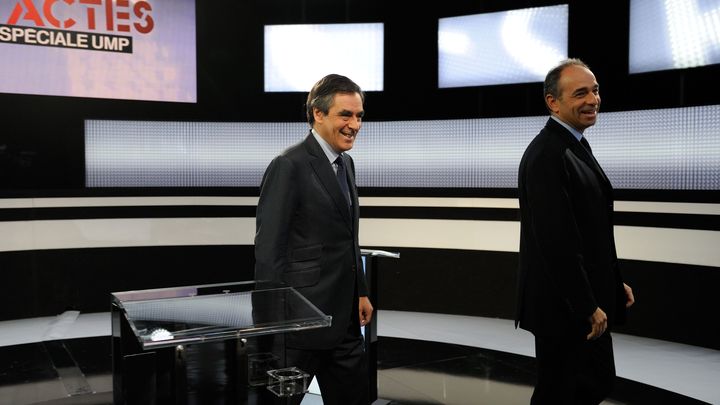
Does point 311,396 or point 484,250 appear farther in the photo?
point 484,250

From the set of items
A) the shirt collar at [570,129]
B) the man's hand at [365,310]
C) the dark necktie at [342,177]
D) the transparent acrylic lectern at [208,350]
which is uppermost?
the shirt collar at [570,129]

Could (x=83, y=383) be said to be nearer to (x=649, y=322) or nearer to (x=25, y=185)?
(x=25, y=185)

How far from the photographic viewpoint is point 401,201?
599 centimetres

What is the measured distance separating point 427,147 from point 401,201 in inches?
21.0

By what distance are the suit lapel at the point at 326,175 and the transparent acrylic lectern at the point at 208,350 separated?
81 centimetres

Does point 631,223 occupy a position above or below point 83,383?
above

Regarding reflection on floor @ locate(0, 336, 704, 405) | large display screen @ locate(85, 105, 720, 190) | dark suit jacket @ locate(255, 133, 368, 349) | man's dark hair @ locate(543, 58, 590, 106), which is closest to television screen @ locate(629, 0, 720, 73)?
large display screen @ locate(85, 105, 720, 190)

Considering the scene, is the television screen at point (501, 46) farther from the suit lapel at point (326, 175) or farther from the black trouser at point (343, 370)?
the black trouser at point (343, 370)

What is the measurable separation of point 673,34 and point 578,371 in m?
3.52

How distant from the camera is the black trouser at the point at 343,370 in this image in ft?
7.63

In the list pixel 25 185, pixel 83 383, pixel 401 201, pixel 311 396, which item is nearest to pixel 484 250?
pixel 401 201

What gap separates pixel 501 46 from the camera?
5.72 m

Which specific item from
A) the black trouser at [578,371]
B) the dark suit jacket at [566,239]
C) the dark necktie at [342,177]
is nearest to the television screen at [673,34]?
the dark suit jacket at [566,239]

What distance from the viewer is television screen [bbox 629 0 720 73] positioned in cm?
466
